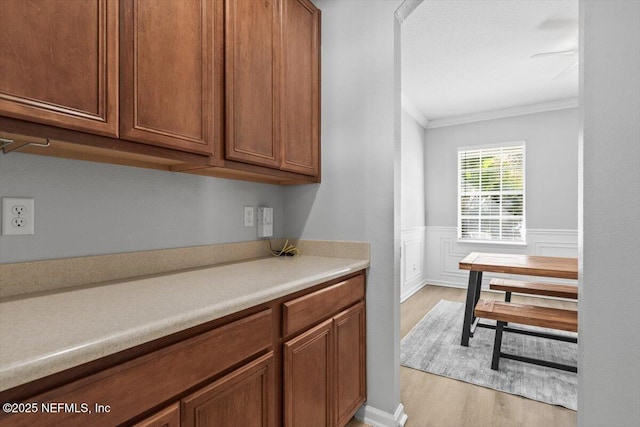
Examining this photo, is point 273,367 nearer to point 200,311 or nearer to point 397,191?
point 200,311

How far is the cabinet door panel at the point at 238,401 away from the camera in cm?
83

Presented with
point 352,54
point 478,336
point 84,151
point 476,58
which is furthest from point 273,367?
point 476,58

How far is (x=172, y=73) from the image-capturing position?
3.72ft

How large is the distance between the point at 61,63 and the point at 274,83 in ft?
3.01

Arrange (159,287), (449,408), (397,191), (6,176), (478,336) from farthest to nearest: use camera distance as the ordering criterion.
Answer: (478,336) → (449,408) → (397,191) → (159,287) → (6,176)

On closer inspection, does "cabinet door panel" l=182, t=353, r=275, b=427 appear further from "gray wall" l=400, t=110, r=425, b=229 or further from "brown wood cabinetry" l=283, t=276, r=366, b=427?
"gray wall" l=400, t=110, r=425, b=229

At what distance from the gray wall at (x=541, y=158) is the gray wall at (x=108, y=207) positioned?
436 centimetres

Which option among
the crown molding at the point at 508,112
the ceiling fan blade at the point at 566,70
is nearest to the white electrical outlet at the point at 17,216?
the ceiling fan blade at the point at 566,70

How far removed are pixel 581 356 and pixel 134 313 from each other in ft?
5.09

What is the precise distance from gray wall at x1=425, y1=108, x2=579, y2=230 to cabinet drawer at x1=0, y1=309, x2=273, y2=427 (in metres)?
4.76

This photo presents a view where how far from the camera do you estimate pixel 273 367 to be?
1112 millimetres

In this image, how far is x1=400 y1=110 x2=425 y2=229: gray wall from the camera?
4.33m

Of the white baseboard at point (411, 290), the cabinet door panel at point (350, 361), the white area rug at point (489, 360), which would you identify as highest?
the cabinet door panel at point (350, 361)

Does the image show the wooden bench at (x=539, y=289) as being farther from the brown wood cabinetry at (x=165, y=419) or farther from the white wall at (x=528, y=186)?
the brown wood cabinetry at (x=165, y=419)
